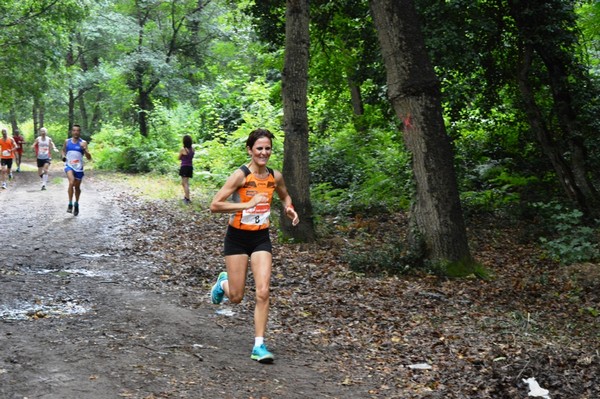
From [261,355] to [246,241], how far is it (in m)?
1.10

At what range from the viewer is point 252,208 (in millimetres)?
6191

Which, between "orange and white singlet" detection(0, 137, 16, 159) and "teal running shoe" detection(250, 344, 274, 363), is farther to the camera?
"orange and white singlet" detection(0, 137, 16, 159)

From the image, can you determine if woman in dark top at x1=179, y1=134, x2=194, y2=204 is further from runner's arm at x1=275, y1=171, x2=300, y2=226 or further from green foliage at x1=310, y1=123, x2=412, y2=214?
runner's arm at x1=275, y1=171, x2=300, y2=226

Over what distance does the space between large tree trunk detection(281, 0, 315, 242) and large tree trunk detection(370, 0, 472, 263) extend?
7.77ft

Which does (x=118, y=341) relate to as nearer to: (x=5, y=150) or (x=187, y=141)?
(x=187, y=141)

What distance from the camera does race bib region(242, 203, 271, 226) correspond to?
244 inches

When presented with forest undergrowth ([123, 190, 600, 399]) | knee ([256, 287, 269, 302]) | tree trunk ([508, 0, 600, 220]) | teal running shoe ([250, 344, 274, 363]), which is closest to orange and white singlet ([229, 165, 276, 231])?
knee ([256, 287, 269, 302])

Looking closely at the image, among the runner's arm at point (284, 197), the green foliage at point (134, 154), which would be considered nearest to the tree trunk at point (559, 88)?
the runner's arm at point (284, 197)

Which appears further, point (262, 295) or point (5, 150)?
point (5, 150)

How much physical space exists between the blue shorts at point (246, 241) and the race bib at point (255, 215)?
4.2 inches

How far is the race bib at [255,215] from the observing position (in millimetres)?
6203

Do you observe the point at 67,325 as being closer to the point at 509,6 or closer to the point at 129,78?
the point at 509,6

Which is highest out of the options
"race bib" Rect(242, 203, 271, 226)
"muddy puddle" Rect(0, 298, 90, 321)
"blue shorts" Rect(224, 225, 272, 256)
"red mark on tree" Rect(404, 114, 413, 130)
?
"red mark on tree" Rect(404, 114, 413, 130)

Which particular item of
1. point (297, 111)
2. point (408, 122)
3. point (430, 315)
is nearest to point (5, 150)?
point (297, 111)
